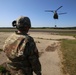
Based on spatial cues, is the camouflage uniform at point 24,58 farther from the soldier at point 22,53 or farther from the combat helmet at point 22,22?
the combat helmet at point 22,22

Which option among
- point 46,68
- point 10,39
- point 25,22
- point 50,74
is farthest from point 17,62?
point 46,68

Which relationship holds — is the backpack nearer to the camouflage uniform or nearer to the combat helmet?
the camouflage uniform

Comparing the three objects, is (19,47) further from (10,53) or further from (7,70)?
(7,70)

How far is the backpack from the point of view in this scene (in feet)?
10.2

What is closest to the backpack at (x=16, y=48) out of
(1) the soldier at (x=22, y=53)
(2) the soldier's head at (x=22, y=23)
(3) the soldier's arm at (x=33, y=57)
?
(1) the soldier at (x=22, y=53)

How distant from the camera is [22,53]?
3.10m

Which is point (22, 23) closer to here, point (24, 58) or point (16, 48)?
point (16, 48)

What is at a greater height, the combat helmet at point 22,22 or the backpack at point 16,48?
the combat helmet at point 22,22

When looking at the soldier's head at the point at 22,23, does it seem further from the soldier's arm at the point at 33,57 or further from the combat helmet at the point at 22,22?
the soldier's arm at the point at 33,57

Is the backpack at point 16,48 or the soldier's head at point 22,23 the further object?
the soldier's head at point 22,23

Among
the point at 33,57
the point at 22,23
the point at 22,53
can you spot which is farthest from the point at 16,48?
the point at 22,23

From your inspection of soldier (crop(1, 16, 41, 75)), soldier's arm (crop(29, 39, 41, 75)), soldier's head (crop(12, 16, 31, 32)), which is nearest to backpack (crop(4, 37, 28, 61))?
soldier (crop(1, 16, 41, 75))

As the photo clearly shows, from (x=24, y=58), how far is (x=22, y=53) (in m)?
0.12

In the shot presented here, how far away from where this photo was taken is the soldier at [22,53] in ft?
10.3
